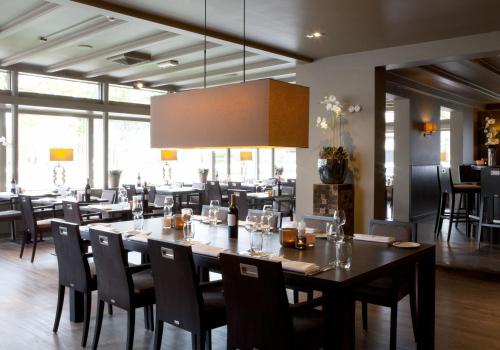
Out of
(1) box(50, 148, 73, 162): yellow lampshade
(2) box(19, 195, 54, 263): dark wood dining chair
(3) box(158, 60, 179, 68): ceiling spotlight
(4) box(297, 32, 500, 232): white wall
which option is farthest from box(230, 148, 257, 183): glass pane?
(2) box(19, 195, 54, 263): dark wood dining chair

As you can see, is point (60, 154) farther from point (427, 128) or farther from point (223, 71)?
point (427, 128)

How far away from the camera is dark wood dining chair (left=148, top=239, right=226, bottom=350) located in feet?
8.93

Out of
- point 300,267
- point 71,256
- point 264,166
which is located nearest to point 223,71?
point 264,166

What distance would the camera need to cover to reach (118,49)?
23.0 ft

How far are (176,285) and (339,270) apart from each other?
934 mm

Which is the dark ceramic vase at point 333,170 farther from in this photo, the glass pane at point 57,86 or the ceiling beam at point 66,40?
the glass pane at point 57,86

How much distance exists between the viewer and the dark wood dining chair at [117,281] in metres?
3.14

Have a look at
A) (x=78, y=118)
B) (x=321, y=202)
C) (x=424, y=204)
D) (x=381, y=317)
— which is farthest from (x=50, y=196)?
(x=424, y=204)

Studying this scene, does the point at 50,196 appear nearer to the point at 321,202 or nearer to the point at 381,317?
the point at 321,202

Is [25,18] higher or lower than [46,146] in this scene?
higher

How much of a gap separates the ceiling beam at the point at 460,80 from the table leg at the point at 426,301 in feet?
19.1

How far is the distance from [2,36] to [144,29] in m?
1.87

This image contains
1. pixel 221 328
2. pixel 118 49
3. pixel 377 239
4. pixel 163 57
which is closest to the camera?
pixel 377 239

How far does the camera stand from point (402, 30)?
18.0 feet
